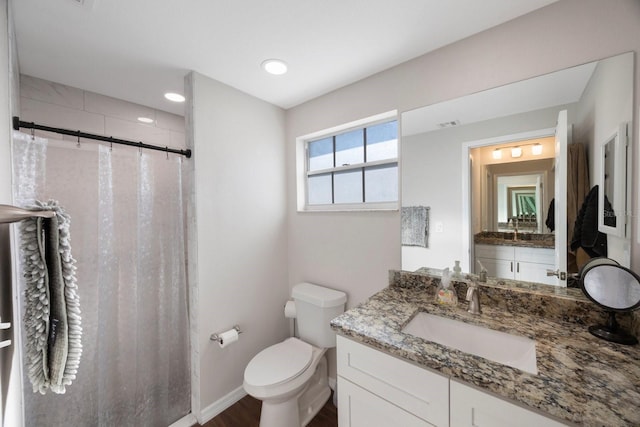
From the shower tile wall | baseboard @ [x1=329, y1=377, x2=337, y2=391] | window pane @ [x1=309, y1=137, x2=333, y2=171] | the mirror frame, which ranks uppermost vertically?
the shower tile wall

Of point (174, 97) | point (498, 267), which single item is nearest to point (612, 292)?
point (498, 267)

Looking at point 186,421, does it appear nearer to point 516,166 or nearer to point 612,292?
point 612,292

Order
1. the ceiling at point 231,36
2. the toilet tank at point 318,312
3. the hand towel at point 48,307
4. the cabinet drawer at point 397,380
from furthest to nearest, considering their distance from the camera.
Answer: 1. the toilet tank at point 318,312
2. the ceiling at point 231,36
3. the cabinet drawer at point 397,380
4. the hand towel at point 48,307

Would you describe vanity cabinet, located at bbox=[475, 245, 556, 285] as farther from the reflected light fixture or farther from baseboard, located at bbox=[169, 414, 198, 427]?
baseboard, located at bbox=[169, 414, 198, 427]

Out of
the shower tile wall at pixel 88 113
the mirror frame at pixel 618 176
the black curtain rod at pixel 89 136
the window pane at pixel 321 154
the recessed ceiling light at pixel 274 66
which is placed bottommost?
the mirror frame at pixel 618 176

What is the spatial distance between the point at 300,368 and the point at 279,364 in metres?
0.14

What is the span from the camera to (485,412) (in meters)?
0.77

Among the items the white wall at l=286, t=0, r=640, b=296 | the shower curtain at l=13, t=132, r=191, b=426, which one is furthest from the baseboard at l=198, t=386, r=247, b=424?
the white wall at l=286, t=0, r=640, b=296

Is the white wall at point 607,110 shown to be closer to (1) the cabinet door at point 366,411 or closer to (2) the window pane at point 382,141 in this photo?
(2) the window pane at point 382,141

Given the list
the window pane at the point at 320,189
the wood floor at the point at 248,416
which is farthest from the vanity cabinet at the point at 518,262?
the wood floor at the point at 248,416

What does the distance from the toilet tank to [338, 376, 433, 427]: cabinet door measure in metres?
0.61

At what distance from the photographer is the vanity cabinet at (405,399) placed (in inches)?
29.8

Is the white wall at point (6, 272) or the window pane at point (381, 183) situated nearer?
the white wall at point (6, 272)

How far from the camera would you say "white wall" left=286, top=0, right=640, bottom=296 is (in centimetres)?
104
